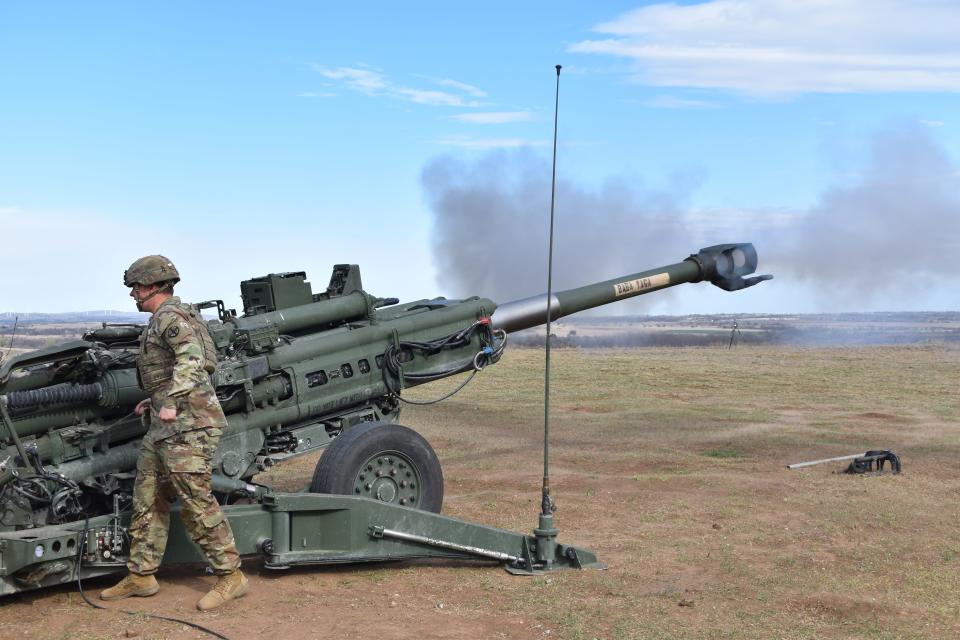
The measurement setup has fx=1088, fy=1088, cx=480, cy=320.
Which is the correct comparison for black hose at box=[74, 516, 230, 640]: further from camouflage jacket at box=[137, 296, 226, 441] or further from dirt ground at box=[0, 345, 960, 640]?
camouflage jacket at box=[137, 296, 226, 441]

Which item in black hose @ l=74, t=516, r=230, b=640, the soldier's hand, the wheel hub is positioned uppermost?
the soldier's hand

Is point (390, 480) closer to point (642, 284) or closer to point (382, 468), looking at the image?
point (382, 468)

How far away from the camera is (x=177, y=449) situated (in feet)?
A: 20.6

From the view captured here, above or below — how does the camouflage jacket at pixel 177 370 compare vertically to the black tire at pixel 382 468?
above

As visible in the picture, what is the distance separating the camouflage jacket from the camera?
6.25m

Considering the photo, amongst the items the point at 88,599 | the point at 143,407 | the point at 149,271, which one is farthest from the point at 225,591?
Answer: the point at 149,271

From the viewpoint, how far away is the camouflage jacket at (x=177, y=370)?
6254 mm

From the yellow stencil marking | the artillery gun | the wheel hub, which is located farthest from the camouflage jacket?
the yellow stencil marking

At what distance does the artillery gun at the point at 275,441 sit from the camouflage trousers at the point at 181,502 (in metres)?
0.20

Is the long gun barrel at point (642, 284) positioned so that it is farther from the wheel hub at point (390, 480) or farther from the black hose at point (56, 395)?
the black hose at point (56, 395)

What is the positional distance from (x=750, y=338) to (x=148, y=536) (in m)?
56.2

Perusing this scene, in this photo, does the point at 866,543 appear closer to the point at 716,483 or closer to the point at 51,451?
the point at 716,483

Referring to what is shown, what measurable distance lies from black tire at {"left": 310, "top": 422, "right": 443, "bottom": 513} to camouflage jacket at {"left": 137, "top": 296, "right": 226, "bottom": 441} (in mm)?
1198

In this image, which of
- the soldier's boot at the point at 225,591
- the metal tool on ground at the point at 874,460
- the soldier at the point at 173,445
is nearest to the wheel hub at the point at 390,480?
the soldier's boot at the point at 225,591
